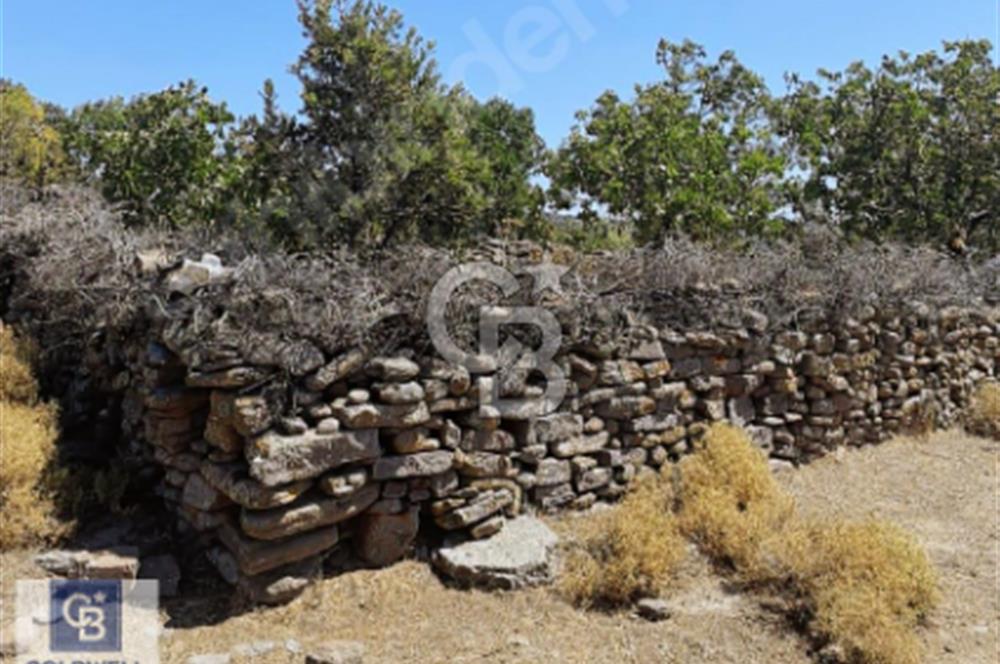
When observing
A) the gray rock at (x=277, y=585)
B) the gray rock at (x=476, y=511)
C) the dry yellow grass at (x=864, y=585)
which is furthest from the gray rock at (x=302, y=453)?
the dry yellow grass at (x=864, y=585)

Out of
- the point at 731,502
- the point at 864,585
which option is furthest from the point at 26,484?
the point at 864,585

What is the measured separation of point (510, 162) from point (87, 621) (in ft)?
19.2

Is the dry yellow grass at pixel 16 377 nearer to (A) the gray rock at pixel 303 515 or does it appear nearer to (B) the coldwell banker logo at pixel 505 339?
(A) the gray rock at pixel 303 515

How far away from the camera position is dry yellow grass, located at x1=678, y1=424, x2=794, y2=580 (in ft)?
13.8

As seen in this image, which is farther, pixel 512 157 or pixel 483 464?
pixel 512 157

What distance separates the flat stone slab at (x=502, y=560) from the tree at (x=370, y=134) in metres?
2.82

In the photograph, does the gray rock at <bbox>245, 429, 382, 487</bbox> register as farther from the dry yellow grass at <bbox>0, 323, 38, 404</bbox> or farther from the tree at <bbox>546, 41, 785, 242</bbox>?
the tree at <bbox>546, 41, 785, 242</bbox>

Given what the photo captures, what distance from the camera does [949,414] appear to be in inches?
295

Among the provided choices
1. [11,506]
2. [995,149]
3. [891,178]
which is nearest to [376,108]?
[11,506]

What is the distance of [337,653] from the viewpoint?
3188mm

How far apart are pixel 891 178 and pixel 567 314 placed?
33.6 feet

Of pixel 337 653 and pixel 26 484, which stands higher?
pixel 26 484

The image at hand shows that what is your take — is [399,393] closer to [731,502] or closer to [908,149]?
[731,502]

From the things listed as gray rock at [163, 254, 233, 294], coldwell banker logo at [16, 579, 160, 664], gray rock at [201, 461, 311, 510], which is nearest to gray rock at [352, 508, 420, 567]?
gray rock at [201, 461, 311, 510]
